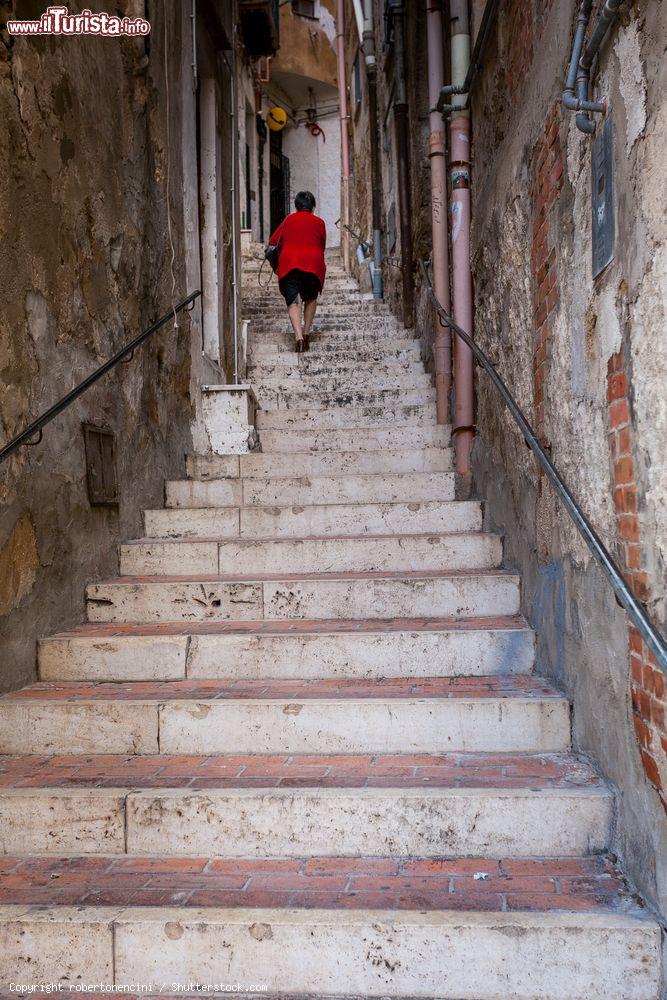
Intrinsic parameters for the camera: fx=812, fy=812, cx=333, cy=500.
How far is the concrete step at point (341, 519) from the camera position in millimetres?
4145

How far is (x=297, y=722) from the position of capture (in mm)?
2807

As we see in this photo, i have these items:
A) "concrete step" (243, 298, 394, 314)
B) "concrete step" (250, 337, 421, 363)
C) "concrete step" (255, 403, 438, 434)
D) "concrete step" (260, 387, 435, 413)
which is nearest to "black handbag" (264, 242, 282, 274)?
"concrete step" (250, 337, 421, 363)

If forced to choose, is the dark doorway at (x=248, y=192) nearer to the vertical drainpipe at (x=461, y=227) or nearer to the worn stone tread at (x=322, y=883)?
the vertical drainpipe at (x=461, y=227)

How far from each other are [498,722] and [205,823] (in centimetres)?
102

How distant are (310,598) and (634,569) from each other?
67.3 inches

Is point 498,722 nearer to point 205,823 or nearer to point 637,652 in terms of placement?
point 637,652

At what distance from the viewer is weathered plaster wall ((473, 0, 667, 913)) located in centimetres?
197

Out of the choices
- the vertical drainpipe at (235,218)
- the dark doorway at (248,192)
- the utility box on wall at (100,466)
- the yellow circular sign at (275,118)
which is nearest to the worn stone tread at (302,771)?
the utility box on wall at (100,466)

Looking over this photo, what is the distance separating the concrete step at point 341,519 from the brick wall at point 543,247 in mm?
1095

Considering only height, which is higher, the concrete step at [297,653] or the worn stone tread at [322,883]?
the concrete step at [297,653]

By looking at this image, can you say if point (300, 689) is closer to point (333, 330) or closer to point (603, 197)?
point (603, 197)

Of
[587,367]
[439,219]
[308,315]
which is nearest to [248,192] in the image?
[308,315]

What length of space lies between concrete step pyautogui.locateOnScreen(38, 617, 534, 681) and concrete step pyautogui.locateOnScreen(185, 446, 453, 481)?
1.72 m

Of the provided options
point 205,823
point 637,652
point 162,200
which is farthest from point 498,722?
point 162,200
